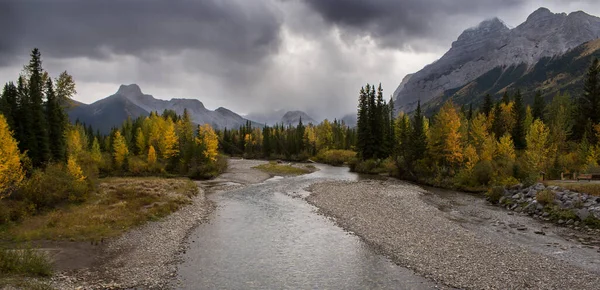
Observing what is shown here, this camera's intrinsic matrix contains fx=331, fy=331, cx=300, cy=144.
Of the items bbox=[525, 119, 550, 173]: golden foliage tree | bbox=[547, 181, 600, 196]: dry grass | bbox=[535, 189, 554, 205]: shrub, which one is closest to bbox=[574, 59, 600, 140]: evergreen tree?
bbox=[525, 119, 550, 173]: golden foliage tree

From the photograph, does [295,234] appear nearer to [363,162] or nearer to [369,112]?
[363,162]

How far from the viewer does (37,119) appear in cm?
5297

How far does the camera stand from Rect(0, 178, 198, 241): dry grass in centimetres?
2658

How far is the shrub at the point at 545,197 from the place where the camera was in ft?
116

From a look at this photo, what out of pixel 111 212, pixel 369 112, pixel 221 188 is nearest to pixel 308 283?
pixel 111 212

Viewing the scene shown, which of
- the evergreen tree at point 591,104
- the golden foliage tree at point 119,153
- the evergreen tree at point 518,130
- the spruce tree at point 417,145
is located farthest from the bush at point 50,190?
the evergreen tree at point 518,130

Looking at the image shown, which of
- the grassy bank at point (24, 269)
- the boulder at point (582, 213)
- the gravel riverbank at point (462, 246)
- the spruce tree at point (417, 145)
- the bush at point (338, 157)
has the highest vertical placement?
the spruce tree at point (417, 145)

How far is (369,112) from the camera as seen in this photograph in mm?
95188

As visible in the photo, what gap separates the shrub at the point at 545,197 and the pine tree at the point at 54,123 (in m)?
69.8

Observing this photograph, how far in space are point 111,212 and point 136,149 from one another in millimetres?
74365

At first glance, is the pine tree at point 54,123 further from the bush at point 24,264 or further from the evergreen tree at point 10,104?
the bush at point 24,264

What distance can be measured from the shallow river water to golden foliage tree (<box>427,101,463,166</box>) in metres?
34.0

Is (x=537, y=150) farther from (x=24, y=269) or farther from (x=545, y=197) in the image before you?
(x=24, y=269)

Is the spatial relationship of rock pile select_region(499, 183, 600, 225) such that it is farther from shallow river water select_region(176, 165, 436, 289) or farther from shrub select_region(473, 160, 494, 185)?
shallow river water select_region(176, 165, 436, 289)
